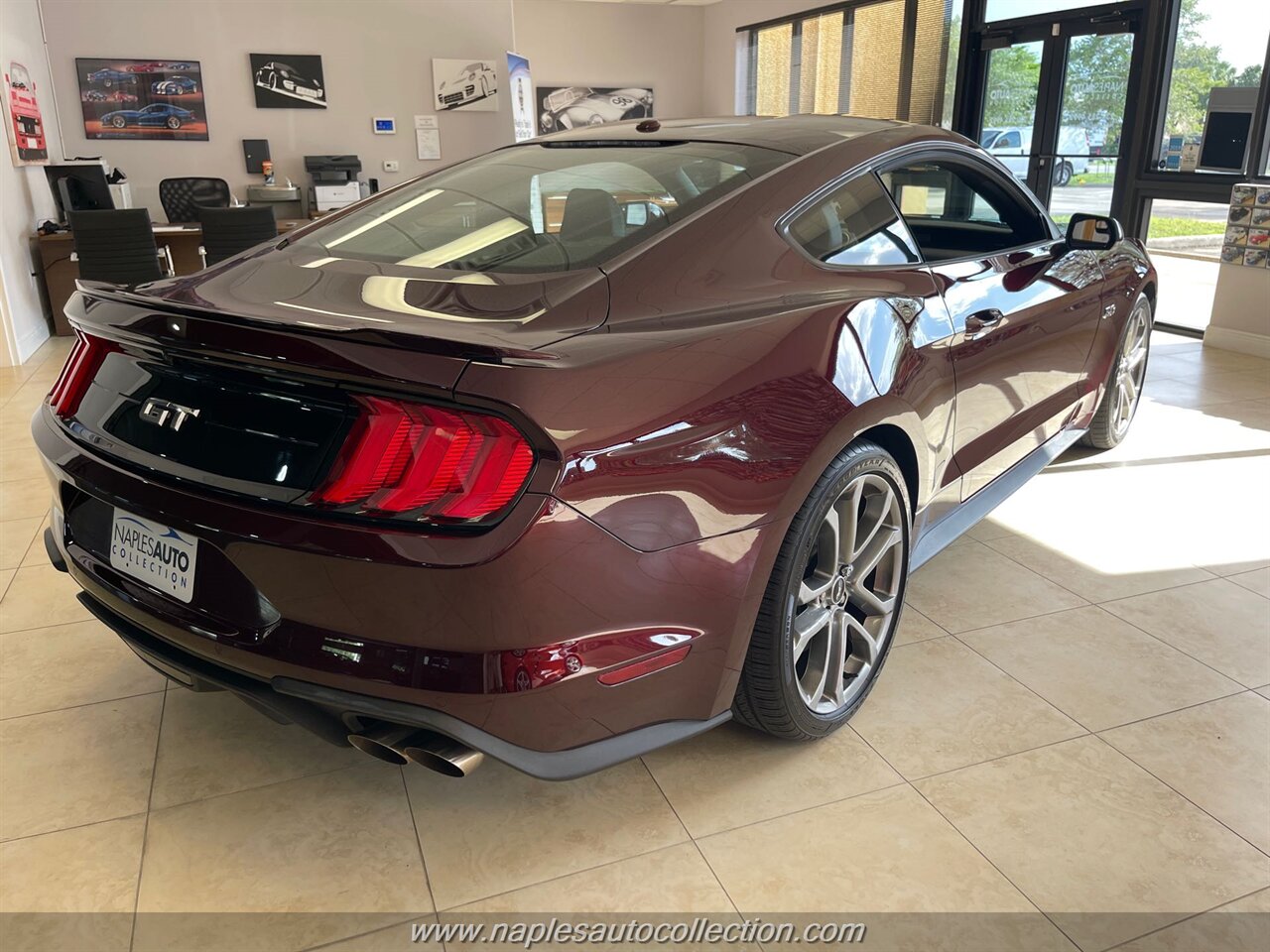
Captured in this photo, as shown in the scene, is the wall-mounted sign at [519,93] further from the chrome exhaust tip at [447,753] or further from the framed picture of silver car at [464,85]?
the chrome exhaust tip at [447,753]

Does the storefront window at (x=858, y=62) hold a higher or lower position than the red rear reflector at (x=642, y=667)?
higher

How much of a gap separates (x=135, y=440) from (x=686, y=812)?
1.12 m

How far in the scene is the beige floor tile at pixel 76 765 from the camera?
166cm

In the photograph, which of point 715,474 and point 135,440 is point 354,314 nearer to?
point 135,440

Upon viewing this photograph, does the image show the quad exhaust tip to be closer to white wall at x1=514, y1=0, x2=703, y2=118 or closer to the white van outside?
the white van outside

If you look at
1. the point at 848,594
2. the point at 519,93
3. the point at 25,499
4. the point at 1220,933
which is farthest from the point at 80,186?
the point at 1220,933

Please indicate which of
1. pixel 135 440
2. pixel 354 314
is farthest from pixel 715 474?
pixel 135 440

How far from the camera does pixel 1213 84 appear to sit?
6.13 m

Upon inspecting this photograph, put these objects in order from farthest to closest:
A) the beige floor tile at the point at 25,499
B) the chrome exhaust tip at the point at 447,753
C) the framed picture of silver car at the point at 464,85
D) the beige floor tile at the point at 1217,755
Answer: the framed picture of silver car at the point at 464,85 < the beige floor tile at the point at 25,499 < the beige floor tile at the point at 1217,755 < the chrome exhaust tip at the point at 447,753

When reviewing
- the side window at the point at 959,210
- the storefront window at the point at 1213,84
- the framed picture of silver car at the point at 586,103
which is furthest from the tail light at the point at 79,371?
the framed picture of silver car at the point at 586,103

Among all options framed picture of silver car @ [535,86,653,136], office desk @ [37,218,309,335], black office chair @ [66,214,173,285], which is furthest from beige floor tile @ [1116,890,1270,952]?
framed picture of silver car @ [535,86,653,136]

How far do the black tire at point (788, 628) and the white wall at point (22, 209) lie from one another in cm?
570

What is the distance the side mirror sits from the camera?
263cm

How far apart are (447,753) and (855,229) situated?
4.15 feet
